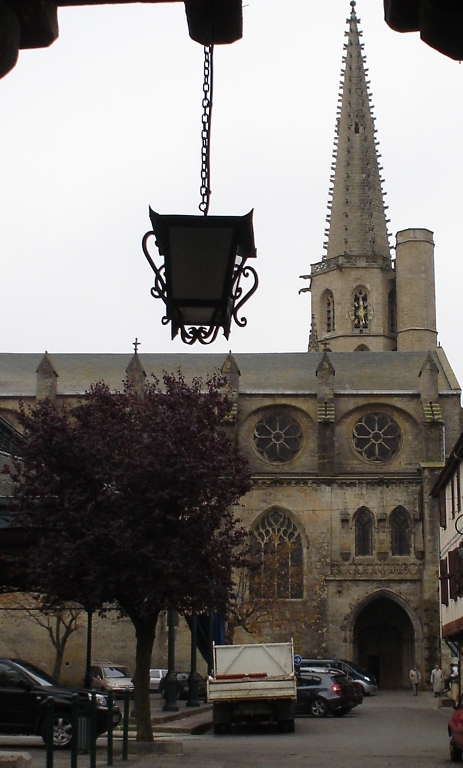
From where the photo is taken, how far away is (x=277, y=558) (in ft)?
161

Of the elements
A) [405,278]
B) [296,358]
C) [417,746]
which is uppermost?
[405,278]

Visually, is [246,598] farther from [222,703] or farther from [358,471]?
[222,703]

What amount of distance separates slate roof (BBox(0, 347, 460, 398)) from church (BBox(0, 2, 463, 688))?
95 mm

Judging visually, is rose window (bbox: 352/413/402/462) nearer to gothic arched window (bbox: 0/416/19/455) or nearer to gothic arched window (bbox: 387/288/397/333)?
gothic arched window (bbox: 387/288/397/333)

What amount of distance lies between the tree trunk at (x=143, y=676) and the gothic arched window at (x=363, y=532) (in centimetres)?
3178

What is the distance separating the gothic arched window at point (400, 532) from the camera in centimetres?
5047

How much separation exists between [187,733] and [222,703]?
35.1 inches

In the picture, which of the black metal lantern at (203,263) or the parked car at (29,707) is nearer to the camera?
the black metal lantern at (203,263)

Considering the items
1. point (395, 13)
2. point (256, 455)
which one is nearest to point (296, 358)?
point (256, 455)

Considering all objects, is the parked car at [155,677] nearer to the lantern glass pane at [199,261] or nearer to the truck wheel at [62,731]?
the truck wheel at [62,731]

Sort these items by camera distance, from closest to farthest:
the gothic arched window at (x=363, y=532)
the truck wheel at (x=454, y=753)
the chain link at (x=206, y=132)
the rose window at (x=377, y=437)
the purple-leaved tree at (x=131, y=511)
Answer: the chain link at (x=206, y=132) → the truck wheel at (x=454, y=753) → the purple-leaved tree at (x=131, y=511) → the gothic arched window at (x=363, y=532) → the rose window at (x=377, y=437)

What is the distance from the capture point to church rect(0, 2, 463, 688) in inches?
1921

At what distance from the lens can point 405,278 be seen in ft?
216

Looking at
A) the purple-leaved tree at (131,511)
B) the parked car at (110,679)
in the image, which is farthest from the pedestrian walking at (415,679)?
the purple-leaved tree at (131,511)
